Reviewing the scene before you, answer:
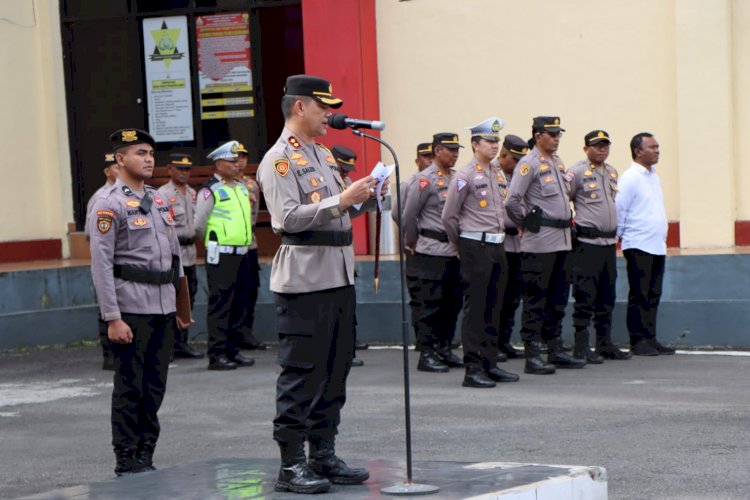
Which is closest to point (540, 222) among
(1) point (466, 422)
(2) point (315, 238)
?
(1) point (466, 422)

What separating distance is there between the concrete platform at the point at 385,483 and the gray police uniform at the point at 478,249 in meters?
4.01

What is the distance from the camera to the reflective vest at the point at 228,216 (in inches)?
523

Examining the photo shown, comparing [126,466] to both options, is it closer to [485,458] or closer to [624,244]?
[485,458]

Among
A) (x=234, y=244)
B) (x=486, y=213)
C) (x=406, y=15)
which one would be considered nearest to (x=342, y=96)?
(x=406, y=15)

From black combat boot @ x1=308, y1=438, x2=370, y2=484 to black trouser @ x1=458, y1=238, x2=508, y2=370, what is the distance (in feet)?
14.8

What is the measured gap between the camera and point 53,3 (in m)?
18.0

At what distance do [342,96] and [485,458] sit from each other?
8.59 meters

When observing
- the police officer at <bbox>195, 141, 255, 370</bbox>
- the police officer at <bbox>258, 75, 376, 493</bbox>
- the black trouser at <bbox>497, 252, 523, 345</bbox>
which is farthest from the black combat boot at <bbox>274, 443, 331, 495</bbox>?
the black trouser at <bbox>497, 252, 523, 345</bbox>

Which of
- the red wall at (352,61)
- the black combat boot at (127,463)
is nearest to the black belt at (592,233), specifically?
the red wall at (352,61)

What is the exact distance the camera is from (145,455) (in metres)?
8.17

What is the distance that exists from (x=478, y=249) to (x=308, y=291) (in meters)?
4.61

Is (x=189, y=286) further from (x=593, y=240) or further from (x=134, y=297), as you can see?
(x=134, y=297)

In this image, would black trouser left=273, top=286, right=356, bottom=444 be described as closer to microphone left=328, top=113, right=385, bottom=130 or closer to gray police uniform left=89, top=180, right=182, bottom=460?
microphone left=328, top=113, right=385, bottom=130

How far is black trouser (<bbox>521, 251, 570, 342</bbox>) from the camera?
12.2 metres
